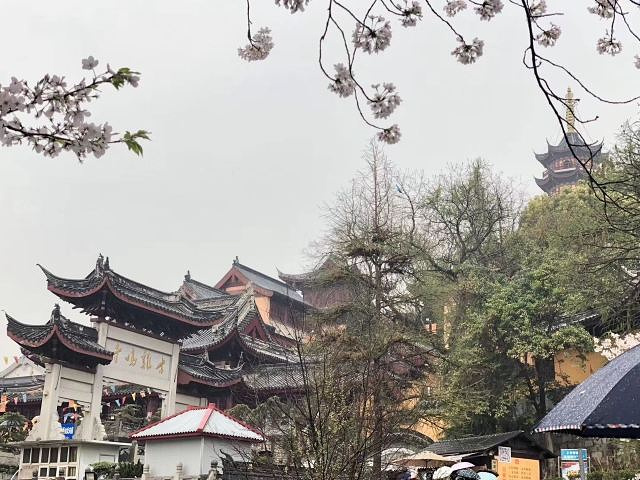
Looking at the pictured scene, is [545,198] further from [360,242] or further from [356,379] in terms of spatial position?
[356,379]

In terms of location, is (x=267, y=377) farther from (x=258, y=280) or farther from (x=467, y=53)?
(x=467, y=53)

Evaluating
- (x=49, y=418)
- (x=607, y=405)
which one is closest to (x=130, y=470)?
(x=49, y=418)

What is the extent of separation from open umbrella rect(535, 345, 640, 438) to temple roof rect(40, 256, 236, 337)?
17176mm

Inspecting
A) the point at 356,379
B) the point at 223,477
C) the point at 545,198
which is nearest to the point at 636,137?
the point at 356,379

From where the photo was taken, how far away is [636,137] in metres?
16.3

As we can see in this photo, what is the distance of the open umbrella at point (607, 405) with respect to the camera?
5738 millimetres

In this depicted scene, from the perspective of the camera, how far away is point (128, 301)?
2198cm

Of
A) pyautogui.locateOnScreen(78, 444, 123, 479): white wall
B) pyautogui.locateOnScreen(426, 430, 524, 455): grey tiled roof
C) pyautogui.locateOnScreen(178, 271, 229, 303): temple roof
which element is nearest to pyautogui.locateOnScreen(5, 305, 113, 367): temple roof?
pyautogui.locateOnScreen(78, 444, 123, 479): white wall

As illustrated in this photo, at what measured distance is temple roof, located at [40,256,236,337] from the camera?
21.4 m

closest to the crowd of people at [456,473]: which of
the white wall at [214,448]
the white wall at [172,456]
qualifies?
the white wall at [214,448]

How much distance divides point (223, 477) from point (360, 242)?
23.1 ft

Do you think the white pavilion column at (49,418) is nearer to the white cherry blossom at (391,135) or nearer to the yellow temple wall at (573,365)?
the yellow temple wall at (573,365)

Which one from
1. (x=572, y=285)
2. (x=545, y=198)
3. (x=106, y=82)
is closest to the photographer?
(x=106, y=82)

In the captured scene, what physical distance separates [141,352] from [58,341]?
3.01 meters
